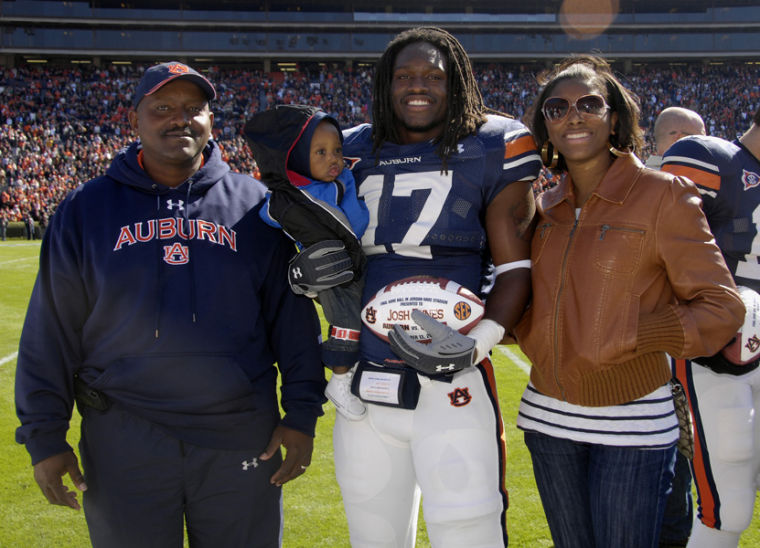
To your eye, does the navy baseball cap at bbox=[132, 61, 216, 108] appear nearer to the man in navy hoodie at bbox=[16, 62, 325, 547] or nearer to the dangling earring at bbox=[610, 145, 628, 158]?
→ the man in navy hoodie at bbox=[16, 62, 325, 547]

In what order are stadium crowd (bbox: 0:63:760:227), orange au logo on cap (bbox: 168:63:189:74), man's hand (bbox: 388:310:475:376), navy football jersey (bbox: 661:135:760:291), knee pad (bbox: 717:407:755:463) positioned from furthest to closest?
1. stadium crowd (bbox: 0:63:760:227)
2. navy football jersey (bbox: 661:135:760:291)
3. knee pad (bbox: 717:407:755:463)
4. orange au logo on cap (bbox: 168:63:189:74)
5. man's hand (bbox: 388:310:475:376)

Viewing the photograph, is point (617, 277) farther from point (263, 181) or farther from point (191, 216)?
point (191, 216)

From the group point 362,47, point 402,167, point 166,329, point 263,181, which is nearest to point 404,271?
point 402,167

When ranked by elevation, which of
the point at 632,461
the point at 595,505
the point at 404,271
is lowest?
the point at 595,505

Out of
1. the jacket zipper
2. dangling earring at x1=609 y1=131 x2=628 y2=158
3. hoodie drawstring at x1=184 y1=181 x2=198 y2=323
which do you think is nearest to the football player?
the jacket zipper

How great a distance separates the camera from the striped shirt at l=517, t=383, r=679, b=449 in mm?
1999

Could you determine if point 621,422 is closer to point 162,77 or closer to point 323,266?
point 323,266

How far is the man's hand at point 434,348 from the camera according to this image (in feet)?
6.35

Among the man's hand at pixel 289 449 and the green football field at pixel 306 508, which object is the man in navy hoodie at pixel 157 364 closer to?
the man's hand at pixel 289 449

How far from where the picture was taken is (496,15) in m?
35.6

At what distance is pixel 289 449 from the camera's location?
238cm

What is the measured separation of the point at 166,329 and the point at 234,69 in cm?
3670

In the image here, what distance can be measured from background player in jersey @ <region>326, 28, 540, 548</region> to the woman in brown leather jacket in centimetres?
15

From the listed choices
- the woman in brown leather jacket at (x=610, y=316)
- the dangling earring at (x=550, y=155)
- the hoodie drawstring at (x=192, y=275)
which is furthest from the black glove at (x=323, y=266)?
the dangling earring at (x=550, y=155)
